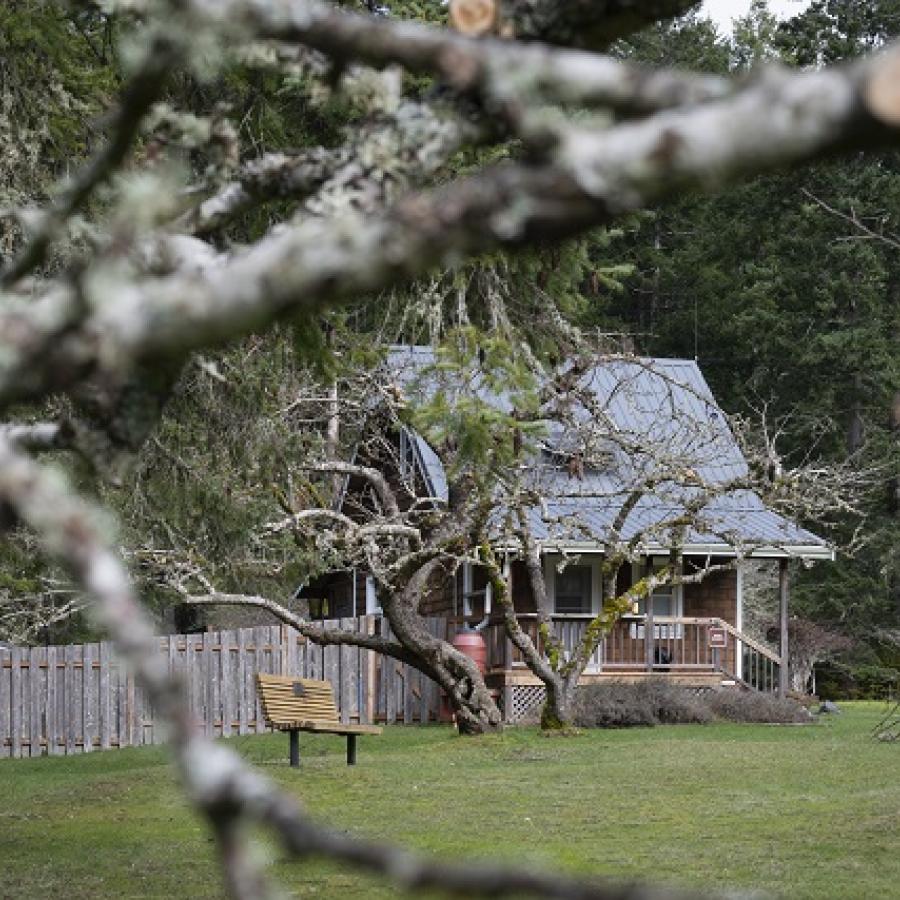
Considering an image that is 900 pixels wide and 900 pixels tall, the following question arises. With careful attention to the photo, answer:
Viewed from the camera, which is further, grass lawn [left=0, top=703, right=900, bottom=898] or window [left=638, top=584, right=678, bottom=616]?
window [left=638, top=584, right=678, bottom=616]

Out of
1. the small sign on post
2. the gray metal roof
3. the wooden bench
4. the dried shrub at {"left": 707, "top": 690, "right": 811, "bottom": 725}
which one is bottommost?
the dried shrub at {"left": 707, "top": 690, "right": 811, "bottom": 725}

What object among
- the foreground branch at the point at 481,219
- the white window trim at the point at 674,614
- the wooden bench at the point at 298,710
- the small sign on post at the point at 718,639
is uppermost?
the foreground branch at the point at 481,219

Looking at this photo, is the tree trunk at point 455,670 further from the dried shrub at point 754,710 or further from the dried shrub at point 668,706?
the dried shrub at point 754,710

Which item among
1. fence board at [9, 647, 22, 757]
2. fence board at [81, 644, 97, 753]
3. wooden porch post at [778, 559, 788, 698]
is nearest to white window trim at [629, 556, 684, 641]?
wooden porch post at [778, 559, 788, 698]

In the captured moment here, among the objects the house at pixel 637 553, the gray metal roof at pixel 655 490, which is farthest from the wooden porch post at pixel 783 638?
the gray metal roof at pixel 655 490

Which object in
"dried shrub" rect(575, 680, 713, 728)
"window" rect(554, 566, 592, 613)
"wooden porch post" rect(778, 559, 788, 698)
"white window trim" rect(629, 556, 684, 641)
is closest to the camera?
"dried shrub" rect(575, 680, 713, 728)

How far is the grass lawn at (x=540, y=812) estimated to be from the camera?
1023 centimetres

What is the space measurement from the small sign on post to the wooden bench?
10.6 meters

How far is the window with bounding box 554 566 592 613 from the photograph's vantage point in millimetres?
30453

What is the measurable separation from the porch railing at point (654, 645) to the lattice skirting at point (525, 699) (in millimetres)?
401

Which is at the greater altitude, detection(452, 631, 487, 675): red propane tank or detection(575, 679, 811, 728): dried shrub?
detection(452, 631, 487, 675): red propane tank

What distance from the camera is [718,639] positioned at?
1117 inches

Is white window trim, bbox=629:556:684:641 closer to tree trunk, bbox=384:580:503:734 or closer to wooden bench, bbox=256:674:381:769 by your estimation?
tree trunk, bbox=384:580:503:734

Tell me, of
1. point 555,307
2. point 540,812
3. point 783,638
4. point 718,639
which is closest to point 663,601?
point 718,639
